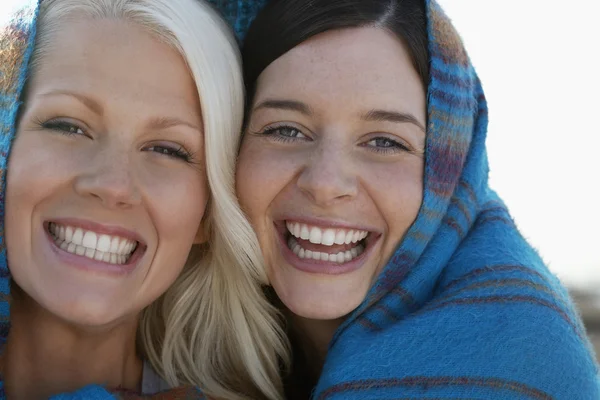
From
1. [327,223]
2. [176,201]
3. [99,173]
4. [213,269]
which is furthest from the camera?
[213,269]

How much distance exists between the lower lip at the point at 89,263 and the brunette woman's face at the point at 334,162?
0.41 metres

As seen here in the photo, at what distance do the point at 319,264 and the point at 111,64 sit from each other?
2.77ft

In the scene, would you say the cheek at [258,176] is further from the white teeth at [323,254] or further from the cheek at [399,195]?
the cheek at [399,195]

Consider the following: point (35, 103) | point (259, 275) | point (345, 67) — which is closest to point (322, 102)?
point (345, 67)

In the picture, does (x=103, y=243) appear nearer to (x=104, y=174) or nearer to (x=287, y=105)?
(x=104, y=174)

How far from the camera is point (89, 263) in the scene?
2186 mm

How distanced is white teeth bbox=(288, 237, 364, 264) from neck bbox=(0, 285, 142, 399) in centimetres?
62

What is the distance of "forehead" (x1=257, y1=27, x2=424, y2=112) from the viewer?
2365mm

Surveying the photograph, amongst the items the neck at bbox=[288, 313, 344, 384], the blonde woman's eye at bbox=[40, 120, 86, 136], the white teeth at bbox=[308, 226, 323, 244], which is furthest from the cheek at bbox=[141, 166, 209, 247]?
the neck at bbox=[288, 313, 344, 384]

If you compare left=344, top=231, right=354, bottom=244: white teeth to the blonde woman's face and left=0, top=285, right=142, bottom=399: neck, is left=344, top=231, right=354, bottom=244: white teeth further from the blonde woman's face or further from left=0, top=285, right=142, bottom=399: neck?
left=0, top=285, right=142, bottom=399: neck

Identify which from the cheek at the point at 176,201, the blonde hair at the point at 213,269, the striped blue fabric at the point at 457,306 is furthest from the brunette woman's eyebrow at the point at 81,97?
the striped blue fabric at the point at 457,306

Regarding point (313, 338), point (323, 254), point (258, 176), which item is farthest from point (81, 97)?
point (313, 338)

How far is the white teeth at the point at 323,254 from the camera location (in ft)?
8.08

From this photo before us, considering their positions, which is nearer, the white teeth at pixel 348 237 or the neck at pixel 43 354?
the neck at pixel 43 354
